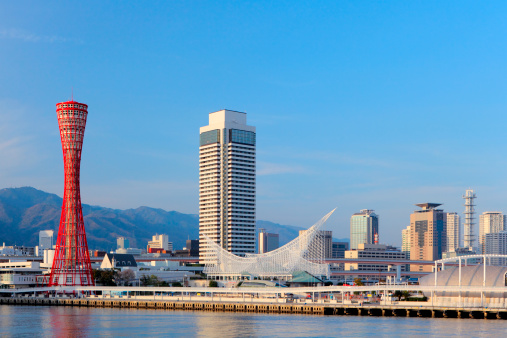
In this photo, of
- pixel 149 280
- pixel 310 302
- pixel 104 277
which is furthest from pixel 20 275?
pixel 310 302

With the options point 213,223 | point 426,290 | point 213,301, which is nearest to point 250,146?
point 213,223

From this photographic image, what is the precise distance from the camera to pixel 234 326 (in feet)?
203

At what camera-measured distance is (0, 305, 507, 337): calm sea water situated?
185 ft

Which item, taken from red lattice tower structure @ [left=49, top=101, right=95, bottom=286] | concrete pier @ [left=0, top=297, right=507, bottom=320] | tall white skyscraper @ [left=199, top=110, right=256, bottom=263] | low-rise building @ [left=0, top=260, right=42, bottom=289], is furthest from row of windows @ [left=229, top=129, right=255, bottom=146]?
concrete pier @ [left=0, top=297, right=507, bottom=320]

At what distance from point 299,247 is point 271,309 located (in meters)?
45.0

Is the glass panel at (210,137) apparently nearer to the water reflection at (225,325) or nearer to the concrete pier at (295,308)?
the concrete pier at (295,308)

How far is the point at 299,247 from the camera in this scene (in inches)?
4902

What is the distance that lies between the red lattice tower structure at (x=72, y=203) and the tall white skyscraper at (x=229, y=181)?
71.8 metres

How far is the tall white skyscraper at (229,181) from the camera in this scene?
591 feet

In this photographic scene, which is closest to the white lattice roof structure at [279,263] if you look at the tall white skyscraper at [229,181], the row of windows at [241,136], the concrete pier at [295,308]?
the concrete pier at [295,308]

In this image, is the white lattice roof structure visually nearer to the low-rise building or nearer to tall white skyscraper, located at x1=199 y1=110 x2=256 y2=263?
the low-rise building

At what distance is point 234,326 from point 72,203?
48160 millimetres

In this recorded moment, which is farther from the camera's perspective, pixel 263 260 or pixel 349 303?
pixel 263 260

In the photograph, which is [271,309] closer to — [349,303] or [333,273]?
[349,303]
